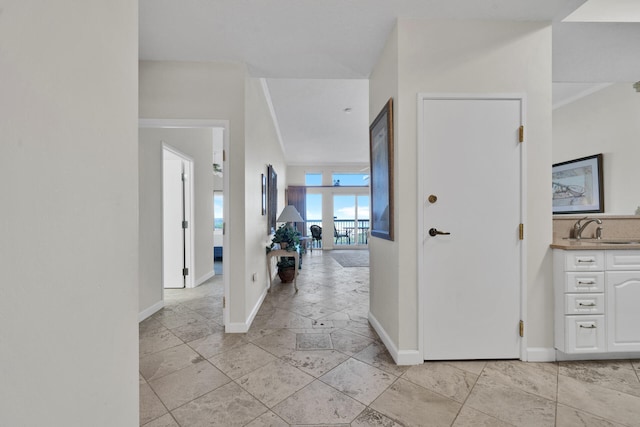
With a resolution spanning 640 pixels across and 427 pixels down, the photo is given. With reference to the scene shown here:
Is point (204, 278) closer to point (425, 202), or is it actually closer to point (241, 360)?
point (241, 360)

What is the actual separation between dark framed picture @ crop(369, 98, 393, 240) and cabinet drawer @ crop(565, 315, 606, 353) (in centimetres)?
144

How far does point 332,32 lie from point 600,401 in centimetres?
303

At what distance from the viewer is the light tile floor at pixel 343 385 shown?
1443 mm

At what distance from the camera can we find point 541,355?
1.98 meters

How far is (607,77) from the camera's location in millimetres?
2738

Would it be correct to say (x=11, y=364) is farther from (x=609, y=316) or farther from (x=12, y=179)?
(x=609, y=316)

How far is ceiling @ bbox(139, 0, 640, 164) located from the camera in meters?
1.88

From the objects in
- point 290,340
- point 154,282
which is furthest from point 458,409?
point 154,282

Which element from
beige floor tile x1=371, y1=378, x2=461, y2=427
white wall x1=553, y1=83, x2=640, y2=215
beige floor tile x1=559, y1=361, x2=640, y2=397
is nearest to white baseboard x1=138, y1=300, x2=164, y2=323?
beige floor tile x1=371, y1=378, x2=461, y2=427

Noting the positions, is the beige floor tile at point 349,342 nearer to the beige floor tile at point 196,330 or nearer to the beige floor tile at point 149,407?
the beige floor tile at point 196,330

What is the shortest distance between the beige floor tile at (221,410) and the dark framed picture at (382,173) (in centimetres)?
146

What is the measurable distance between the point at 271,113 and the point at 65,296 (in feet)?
13.4

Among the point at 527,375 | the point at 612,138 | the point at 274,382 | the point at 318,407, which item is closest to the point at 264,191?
the point at 274,382

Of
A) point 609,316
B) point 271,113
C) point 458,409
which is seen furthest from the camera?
point 271,113
